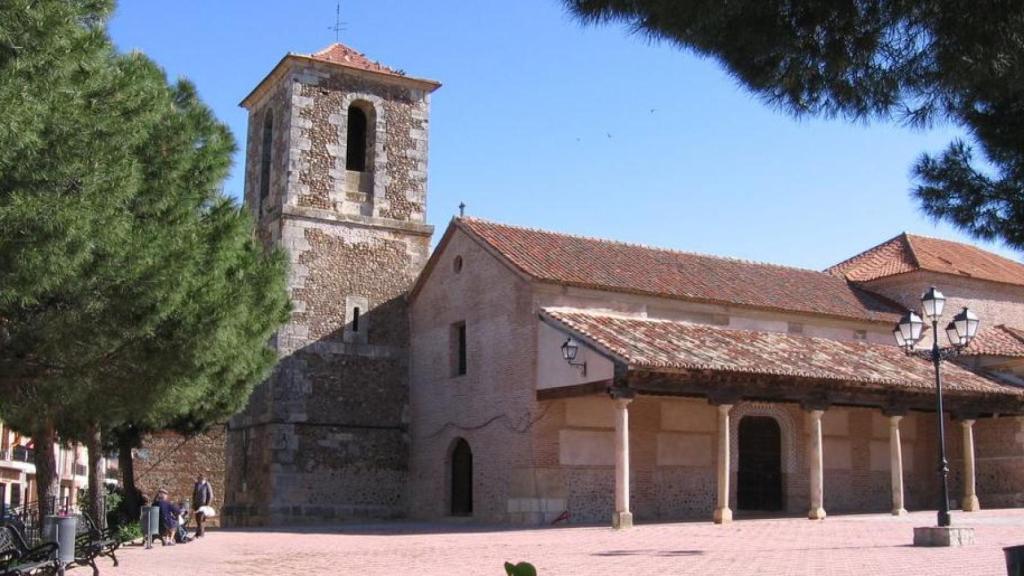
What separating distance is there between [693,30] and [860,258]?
25830mm

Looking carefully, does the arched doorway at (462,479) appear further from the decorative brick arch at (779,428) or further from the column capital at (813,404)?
the column capital at (813,404)

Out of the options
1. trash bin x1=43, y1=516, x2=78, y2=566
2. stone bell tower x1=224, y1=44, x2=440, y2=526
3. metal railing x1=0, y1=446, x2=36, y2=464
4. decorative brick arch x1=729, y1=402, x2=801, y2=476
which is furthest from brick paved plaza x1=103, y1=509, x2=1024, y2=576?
metal railing x1=0, y1=446, x2=36, y2=464

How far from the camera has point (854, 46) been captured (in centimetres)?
648

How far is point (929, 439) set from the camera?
85.0 ft

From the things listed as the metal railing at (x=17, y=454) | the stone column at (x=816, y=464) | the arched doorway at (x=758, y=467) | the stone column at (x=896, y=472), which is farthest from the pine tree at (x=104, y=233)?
the metal railing at (x=17, y=454)

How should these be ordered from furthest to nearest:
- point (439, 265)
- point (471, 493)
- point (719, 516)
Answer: point (439, 265) → point (471, 493) → point (719, 516)

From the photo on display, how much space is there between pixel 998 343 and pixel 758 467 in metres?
7.80

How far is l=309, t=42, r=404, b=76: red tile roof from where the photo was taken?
1021 inches

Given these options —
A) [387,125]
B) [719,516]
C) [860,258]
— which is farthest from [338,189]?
[860,258]

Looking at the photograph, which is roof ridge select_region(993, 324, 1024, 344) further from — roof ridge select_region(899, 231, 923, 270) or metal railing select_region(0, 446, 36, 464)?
metal railing select_region(0, 446, 36, 464)

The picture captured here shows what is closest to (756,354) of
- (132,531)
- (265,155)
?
(132,531)

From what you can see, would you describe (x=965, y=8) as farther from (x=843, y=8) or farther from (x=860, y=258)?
(x=860, y=258)

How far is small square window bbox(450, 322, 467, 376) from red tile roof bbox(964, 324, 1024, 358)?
1201 centimetres

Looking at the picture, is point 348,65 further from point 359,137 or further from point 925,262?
point 925,262
